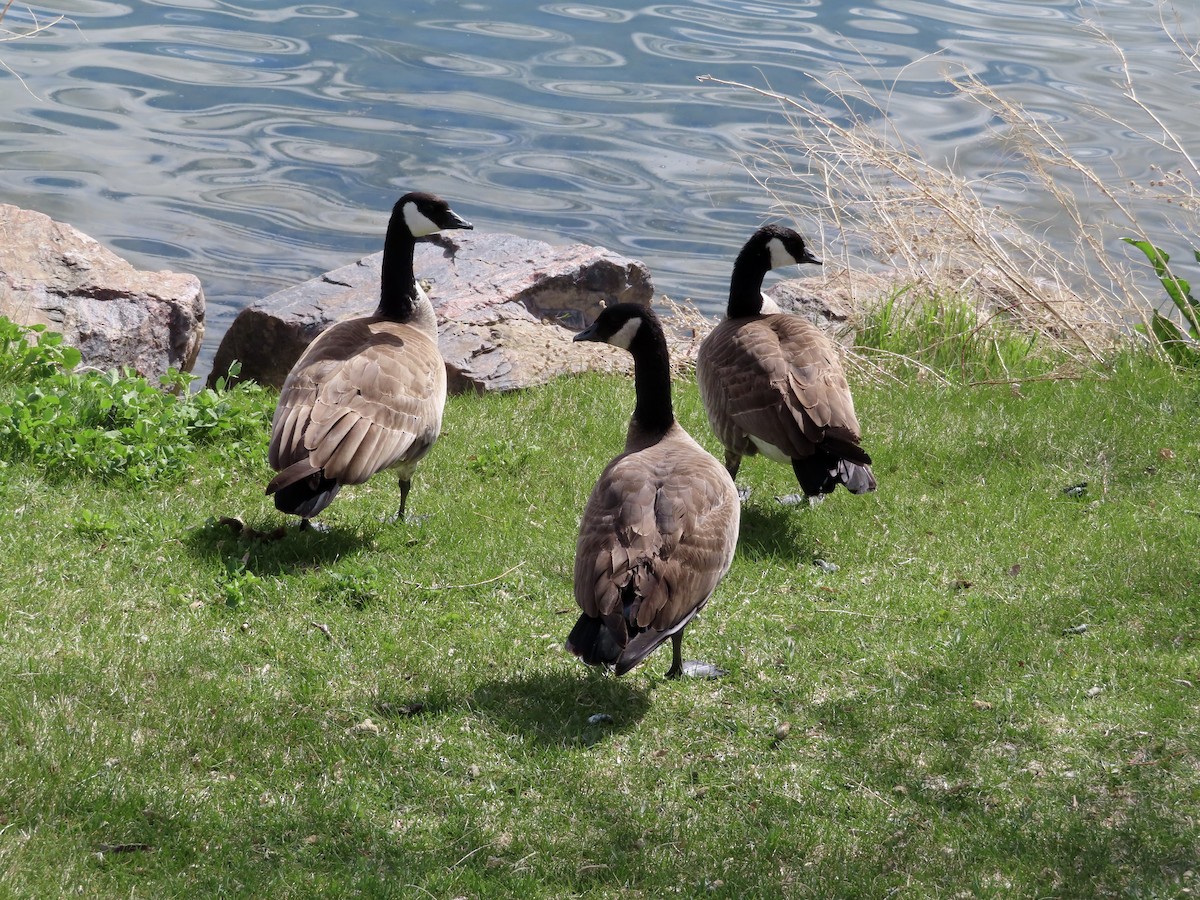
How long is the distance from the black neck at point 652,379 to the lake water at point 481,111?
725 cm

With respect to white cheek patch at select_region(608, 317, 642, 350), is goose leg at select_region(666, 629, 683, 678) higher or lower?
lower

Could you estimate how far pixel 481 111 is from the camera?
2070 cm

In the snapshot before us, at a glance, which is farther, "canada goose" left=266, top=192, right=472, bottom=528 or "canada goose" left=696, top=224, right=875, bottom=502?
"canada goose" left=696, top=224, right=875, bottom=502

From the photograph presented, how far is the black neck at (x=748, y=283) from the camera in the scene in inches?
344

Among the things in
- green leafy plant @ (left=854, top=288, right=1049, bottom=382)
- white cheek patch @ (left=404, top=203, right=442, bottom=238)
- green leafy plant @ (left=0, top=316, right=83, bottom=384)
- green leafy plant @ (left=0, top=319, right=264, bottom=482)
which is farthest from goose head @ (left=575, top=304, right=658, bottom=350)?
green leafy plant @ (left=854, top=288, right=1049, bottom=382)

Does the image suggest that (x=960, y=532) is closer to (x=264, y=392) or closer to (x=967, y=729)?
(x=967, y=729)

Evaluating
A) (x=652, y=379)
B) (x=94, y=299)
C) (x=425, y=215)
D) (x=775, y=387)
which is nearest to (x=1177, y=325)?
(x=775, y=387)

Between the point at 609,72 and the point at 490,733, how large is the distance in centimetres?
1944

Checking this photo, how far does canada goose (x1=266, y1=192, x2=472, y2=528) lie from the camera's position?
650 centimetres

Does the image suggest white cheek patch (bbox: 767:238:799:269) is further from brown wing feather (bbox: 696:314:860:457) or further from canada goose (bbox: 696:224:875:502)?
brown wing feather (bbox: 696:314:860:457)

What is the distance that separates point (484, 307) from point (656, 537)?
588cm

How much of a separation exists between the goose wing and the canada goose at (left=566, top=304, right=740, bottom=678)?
121 centimetres

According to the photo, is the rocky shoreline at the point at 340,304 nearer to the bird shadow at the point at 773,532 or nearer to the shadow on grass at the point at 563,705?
the bird shadow at the point at 773,532

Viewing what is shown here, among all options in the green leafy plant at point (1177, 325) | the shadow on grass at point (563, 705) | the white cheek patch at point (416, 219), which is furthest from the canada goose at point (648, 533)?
the green leafy plant at point (1177, 325)
